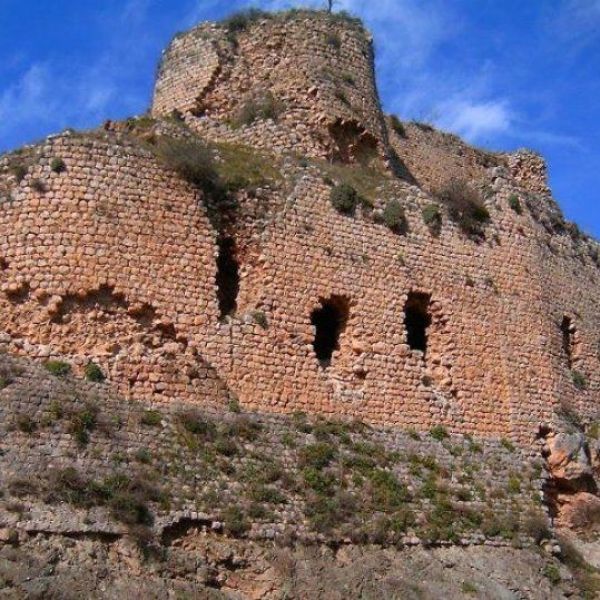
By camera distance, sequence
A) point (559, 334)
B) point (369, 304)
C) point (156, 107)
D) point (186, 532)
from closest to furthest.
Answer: point (186, 532)
point (369, 304)
point (559, 334)
point (156, 107)

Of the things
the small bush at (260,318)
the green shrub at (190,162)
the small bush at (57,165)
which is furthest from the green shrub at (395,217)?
the small bush at (57,165)

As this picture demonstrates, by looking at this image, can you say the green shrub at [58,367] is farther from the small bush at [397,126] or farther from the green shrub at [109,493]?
the small bush at [397,126]

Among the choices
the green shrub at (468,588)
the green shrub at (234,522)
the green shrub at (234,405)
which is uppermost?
the green shrub at (234,405)

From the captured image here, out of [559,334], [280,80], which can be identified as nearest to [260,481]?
[559,334]

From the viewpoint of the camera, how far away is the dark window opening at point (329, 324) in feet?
53.5

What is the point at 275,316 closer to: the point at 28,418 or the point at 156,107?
the point at 28,418

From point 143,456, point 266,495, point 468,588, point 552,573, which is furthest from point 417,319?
point 143,456

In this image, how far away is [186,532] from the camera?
40.8ft

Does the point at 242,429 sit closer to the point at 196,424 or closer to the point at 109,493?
the point at 196,424

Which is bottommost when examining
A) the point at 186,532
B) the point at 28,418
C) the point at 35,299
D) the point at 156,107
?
the point at 186,532

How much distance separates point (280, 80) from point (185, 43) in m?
2.61

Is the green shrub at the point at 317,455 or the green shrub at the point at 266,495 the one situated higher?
the green shrub at the point at 317,455

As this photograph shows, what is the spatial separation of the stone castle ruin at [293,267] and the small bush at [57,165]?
0.10 meters

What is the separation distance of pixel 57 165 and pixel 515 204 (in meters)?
8.99
